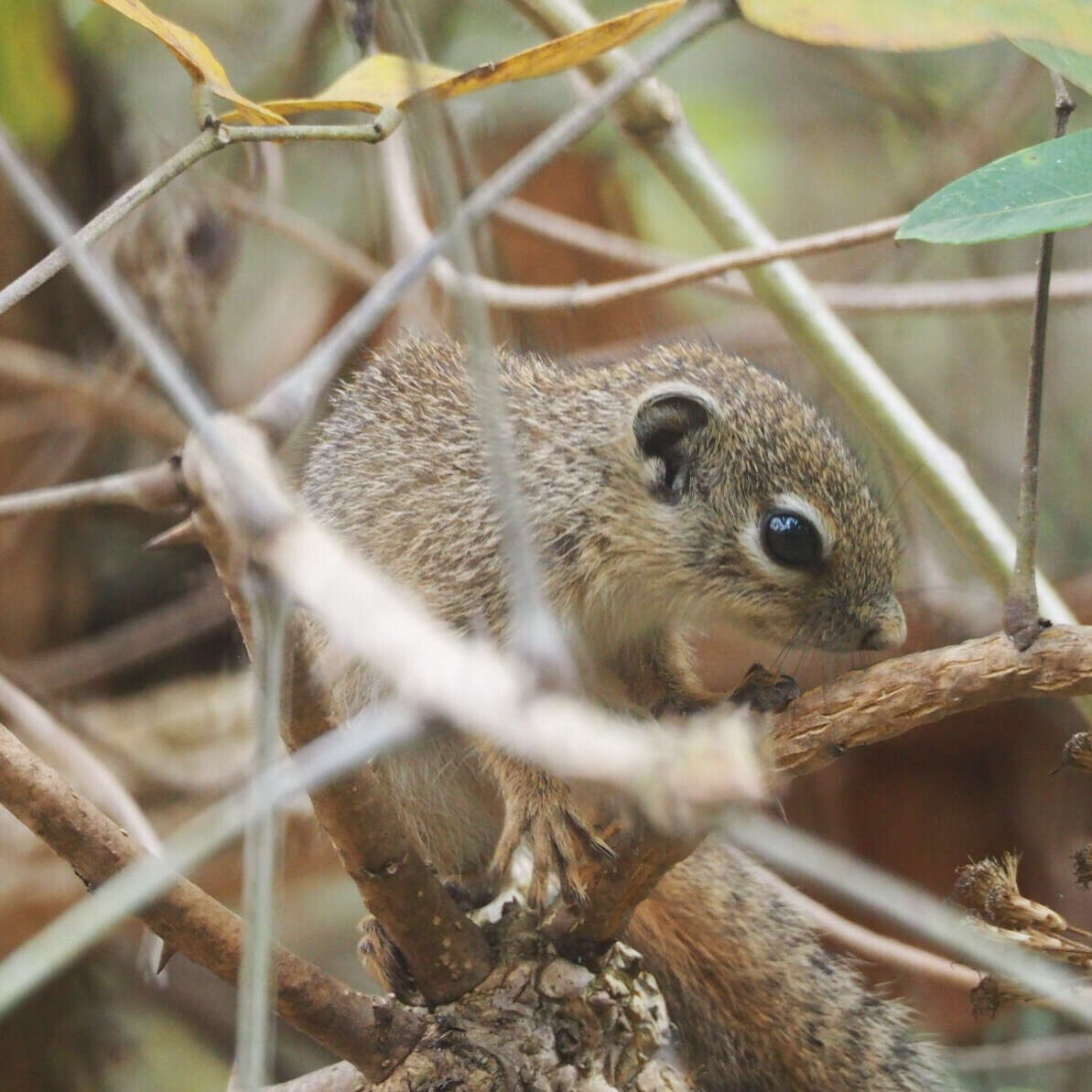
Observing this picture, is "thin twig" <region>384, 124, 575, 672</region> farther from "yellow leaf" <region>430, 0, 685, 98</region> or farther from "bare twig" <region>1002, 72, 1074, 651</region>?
"bare twig" <region>1002, 72, 1074, 651</region>

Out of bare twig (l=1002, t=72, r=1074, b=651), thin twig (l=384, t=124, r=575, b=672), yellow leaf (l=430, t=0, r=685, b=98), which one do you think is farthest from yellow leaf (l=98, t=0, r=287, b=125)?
bare twig (l=1002, t=72, r=1074, b=651)

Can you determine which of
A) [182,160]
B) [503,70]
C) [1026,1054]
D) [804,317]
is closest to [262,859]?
[182,160]

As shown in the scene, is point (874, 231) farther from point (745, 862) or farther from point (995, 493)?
point (995, 493)

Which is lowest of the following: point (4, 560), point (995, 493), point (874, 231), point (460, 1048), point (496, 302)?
point (460, 1048)

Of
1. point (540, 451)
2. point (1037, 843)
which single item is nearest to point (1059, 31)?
point (540, 451)

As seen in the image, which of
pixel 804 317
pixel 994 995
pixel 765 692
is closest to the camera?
pixel 994 995

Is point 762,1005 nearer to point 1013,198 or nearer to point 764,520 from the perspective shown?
point 764,520
